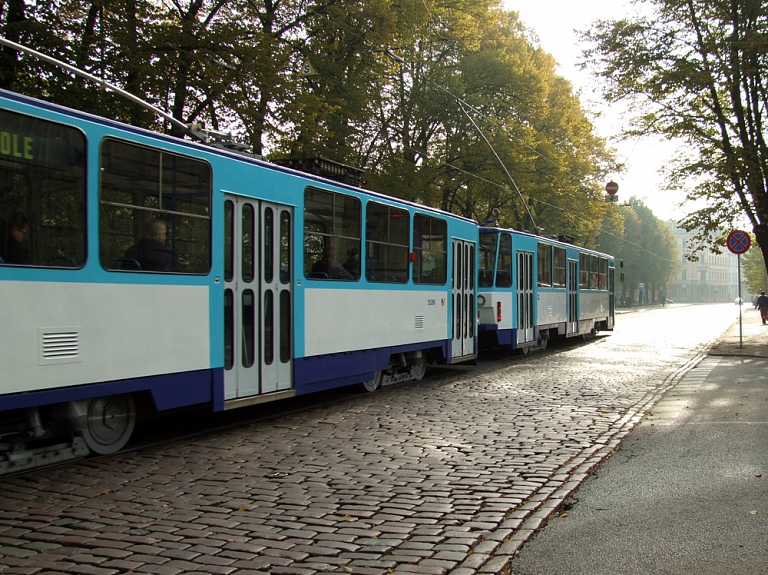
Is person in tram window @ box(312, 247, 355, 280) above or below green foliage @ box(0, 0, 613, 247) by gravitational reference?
below

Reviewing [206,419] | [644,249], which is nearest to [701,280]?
[644,249]

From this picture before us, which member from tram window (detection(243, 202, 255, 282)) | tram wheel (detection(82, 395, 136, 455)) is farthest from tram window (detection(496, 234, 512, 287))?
tram wheel (detection(82, 395, 136, 455))

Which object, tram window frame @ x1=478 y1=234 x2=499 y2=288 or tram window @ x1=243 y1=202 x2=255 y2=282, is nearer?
tram window @ x1=243 y1=202 x2=255 y2=282

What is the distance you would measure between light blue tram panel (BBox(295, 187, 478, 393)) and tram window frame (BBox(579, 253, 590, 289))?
10830 millimetres

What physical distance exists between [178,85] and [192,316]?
1276 centimetres

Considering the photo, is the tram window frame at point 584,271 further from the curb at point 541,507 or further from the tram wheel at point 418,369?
the curb at point 541,507

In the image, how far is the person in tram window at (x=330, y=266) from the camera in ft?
34.5

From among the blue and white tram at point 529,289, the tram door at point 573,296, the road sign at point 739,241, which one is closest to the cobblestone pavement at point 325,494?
the blue and white tram at point 529,289

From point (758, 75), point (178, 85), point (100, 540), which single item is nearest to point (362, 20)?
point (178, 85)

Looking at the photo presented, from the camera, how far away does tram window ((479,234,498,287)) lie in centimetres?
1919

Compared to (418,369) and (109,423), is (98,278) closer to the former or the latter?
(109,423)

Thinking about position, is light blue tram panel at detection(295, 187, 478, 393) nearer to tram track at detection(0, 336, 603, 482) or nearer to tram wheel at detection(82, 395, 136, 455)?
tram track at detection(0, 336, 603, 482)

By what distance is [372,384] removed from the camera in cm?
1277

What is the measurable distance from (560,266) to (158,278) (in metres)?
17.4
